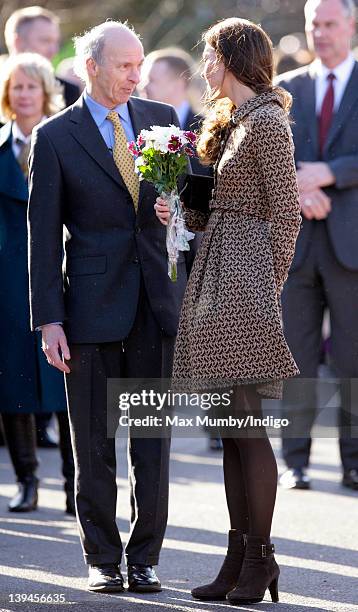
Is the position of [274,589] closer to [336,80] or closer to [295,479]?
[295,479]

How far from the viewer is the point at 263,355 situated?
5.71 m

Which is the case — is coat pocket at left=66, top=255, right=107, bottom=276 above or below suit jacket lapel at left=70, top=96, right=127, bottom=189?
below

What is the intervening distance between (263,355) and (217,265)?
0.38 metres

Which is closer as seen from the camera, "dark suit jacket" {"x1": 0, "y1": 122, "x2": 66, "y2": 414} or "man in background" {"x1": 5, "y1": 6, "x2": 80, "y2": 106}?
"dark suit jacket" {"x1": 0, "y1": 122, "x2": 66, "y2": 414}

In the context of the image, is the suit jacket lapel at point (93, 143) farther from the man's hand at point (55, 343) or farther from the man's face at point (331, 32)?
the man's face at point (331, 32)

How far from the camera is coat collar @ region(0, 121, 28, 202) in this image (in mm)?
7879

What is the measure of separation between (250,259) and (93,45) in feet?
3.63

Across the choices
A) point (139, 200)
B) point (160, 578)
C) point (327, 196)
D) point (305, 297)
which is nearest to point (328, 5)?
point (327, 196)

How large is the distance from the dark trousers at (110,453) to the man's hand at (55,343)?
93mm

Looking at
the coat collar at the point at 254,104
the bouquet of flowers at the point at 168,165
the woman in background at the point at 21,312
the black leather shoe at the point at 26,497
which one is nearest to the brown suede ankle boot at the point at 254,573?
the bouquet of flowers at the point at 168,165

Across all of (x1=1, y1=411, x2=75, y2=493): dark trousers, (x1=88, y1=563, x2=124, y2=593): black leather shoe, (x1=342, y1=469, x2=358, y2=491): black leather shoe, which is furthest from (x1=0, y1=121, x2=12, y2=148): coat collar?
(x1=88, y1=563, x2=124, y2=593): black leather shoe

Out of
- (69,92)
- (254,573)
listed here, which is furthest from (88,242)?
(69,92)

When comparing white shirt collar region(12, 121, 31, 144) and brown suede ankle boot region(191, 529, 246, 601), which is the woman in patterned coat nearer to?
brown suede ankle boot region(191, 529, 246, 601)

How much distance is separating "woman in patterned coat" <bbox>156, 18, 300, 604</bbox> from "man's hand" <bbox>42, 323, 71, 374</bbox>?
48 centimetres
